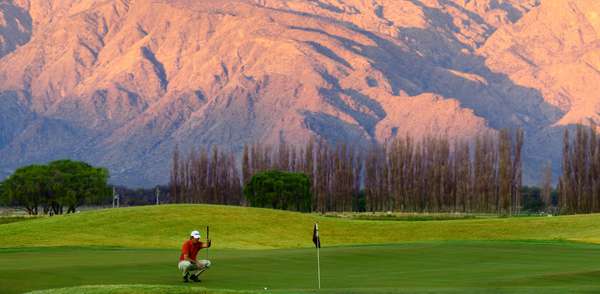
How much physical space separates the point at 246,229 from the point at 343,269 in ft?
111

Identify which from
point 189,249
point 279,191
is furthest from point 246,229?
point 279,191

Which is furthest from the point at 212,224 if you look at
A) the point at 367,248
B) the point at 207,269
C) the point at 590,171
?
the point at 590,171

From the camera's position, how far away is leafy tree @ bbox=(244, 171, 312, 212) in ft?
541

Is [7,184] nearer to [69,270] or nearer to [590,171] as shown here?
[590,171]

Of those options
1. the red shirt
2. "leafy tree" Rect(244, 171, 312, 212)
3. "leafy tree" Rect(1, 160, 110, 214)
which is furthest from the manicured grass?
"leafy tree" Rect(244, 171, 312, 212)

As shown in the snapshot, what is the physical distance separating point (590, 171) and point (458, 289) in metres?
133

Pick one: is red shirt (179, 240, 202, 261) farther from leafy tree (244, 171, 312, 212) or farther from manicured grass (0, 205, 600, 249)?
leafy tree (244, 171, 312, 212)

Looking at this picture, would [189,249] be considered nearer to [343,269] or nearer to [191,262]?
[191,262]

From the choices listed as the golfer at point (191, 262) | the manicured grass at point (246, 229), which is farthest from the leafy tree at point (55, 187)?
the golfer at point (191, 262)

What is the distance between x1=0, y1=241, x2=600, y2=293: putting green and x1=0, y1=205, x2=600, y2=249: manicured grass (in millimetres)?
12894

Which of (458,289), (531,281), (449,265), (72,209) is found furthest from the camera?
(72,209)

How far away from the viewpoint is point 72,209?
6196 inches

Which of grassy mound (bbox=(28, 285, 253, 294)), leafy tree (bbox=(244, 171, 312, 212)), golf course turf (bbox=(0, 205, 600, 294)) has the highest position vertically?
leafy tree (bbox=(244, 171, 312, 212))

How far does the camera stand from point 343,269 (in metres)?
49.7
